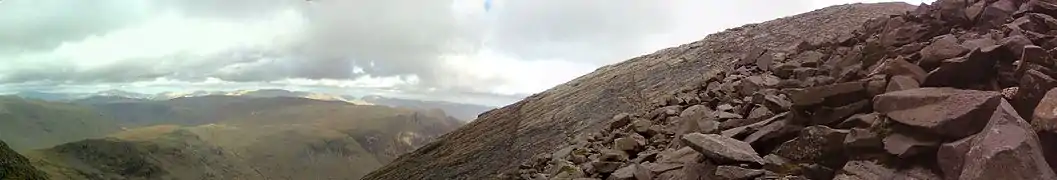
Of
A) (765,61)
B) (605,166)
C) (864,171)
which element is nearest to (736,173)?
(864,171)

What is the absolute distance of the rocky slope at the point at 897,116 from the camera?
727cm

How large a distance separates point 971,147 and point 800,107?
120 inches

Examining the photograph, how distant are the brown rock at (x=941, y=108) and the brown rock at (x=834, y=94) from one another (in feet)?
2.95

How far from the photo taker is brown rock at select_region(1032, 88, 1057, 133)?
7.12 m

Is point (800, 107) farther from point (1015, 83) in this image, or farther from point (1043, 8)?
point (1043, 8)

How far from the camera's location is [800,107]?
9992mm

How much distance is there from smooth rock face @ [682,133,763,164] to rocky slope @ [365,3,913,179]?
A: 606 centimetres

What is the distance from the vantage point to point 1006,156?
654 cm

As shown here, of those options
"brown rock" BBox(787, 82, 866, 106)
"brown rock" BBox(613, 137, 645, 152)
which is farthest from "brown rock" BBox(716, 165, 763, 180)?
"brown rock" BBox(613, 137, 645, 152)

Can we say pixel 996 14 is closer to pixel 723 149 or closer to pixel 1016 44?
pixel 1016 44

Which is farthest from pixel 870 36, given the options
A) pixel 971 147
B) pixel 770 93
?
pixel 971 147

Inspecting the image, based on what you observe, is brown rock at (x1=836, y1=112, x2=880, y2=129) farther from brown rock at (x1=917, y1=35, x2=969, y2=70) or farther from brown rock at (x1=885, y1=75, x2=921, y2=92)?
brown rock at (x1=917, y1=35, x2=969, y2=70)

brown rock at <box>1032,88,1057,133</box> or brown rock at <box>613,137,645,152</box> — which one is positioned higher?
brown rock at <box>1032,88,1057,133</box>

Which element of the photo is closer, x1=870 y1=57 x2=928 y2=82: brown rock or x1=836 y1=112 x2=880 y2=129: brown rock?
x1=836 y1=112 x2=880 y2=129: brown rock
